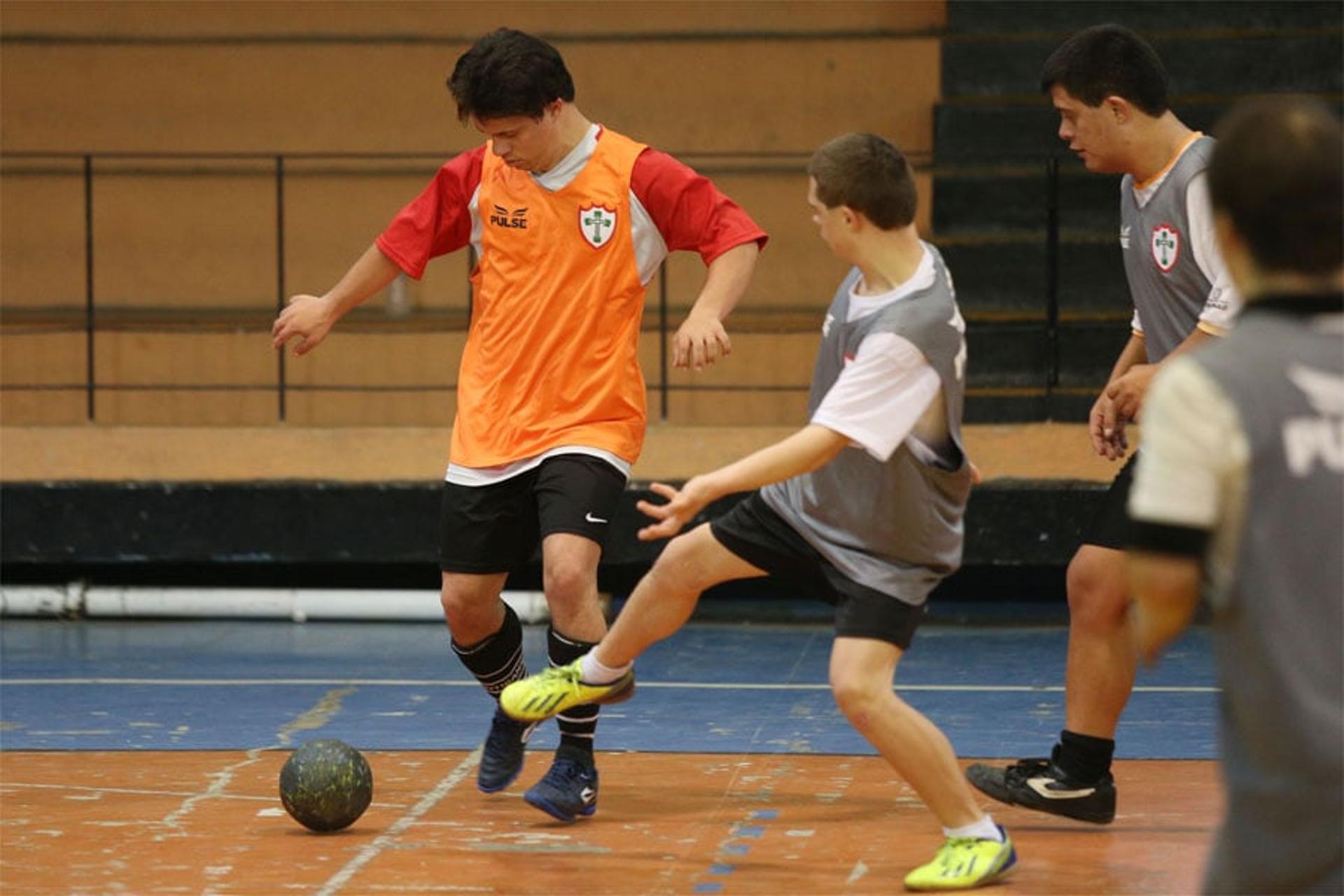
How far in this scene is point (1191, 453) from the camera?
7.93 ft

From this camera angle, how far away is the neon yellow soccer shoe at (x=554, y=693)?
496 cm

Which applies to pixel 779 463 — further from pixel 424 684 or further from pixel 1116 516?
pixel 424 684

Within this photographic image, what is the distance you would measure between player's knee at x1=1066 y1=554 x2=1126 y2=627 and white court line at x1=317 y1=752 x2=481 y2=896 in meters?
1.82

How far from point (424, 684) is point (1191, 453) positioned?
224 inches

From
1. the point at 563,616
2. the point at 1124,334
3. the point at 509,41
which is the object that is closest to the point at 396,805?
the point at 563,616

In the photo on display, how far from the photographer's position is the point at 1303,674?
2457 mm

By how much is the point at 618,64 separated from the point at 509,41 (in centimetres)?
602

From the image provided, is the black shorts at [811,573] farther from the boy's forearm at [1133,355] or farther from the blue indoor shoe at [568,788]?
the boy's forearm at [1133,355]

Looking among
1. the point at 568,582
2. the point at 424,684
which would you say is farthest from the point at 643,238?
the point at 424,684

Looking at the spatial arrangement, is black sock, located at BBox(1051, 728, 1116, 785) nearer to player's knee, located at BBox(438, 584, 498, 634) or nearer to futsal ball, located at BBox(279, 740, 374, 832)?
player's knee, located at BBox(438, 584, 498, 634)

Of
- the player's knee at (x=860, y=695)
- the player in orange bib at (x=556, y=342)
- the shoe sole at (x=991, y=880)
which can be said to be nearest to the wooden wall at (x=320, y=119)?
the player in orange bib at (x=556, y=342)

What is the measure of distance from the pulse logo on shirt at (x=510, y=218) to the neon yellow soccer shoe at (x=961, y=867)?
6.64 feet

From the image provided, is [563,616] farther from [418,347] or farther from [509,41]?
[418,347]

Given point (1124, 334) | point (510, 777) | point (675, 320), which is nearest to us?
point (510, 777)
